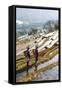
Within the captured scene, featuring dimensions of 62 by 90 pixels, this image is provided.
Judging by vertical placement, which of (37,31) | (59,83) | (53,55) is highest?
(37,31)

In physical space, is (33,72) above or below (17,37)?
below

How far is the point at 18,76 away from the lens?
314 cm

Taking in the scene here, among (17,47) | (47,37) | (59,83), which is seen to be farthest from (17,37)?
(59,83)

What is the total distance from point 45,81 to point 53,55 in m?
0.26

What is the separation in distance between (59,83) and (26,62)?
0.38 metres

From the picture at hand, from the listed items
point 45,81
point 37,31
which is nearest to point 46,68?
point 45,81

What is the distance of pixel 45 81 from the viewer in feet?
10.7

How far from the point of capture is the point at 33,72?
321 cm

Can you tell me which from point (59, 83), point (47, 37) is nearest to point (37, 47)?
point (47, 37)

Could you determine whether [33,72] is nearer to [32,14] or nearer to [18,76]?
[18,76]

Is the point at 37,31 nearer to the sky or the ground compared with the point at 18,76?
nearer to the sky

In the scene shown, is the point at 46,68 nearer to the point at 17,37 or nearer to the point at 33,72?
the point at 33,72

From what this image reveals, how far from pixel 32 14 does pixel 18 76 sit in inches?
22.7

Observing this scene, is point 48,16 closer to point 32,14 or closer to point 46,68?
point 32,14
